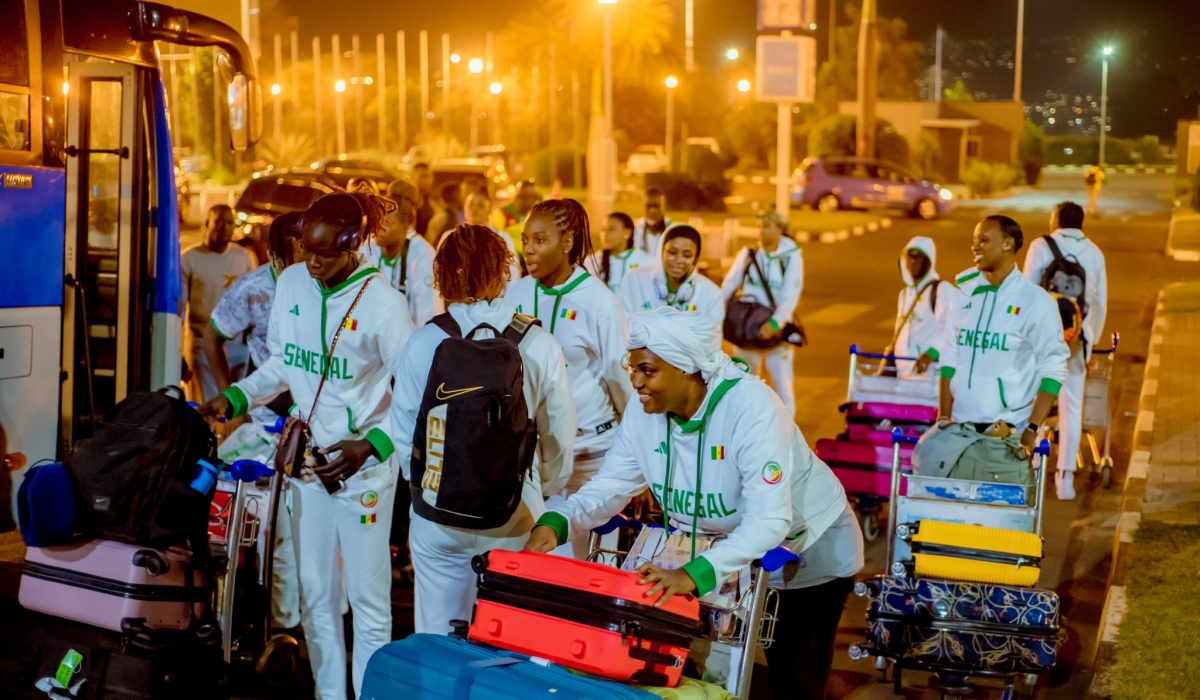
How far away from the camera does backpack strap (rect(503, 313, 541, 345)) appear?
4824 mm

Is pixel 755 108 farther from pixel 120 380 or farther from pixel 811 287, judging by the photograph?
pixel 120 380

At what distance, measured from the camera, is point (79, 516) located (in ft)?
15.8

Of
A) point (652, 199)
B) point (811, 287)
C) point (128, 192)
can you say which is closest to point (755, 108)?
point (811, 287)

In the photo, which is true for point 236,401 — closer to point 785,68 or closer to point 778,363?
point 778,363

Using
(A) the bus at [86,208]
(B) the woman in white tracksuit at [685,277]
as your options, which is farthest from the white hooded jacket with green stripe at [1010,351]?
(A) the bus at [86,208]

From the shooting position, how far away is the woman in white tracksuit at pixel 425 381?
15.7ft

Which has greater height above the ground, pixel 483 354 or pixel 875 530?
pixel 483 354

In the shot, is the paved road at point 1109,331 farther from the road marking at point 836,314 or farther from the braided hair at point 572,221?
the braided hair at point 572,221

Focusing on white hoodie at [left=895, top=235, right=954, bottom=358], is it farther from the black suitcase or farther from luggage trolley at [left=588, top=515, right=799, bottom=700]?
the black suitcase

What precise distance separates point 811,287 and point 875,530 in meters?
14.4

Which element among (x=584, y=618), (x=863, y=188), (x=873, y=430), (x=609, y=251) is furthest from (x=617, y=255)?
(x=863, y=188)

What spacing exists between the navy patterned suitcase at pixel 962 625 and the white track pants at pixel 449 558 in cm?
139

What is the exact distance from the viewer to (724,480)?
432cm

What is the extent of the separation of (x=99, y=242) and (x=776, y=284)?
4967 mm
